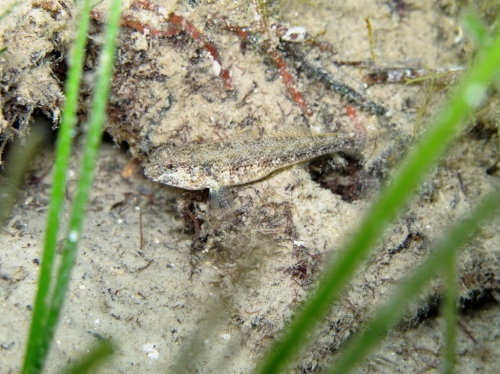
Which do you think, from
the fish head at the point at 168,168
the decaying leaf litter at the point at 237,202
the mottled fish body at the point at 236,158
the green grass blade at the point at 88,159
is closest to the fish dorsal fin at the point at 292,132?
the mottled fish body at the point at 236,158

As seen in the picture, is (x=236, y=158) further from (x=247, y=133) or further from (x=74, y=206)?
(x=74, y=206)

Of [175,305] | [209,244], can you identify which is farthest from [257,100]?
[175,305]

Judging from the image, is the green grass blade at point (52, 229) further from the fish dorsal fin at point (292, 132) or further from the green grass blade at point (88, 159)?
the fish dorsal fin at point (292, 132)

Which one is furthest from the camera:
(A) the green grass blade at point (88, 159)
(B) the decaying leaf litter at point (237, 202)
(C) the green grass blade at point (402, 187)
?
(B) the decaying leaf litter at point (237, 202)

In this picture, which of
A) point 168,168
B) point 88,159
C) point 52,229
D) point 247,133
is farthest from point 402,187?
point 168,168

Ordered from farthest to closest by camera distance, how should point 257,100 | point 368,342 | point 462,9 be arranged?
point 462,9
point 257,100
point 368,342

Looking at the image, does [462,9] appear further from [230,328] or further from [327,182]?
[230,328]
